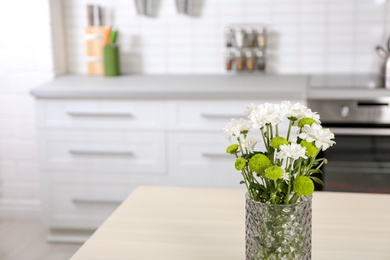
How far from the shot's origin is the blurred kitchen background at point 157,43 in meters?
4.05

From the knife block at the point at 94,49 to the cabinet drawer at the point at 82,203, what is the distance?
82 cm

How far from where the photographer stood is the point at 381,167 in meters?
3.56

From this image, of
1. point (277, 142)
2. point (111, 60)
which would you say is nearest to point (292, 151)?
point (277, 142)

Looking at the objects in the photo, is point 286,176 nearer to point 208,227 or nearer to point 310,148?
point 310,148

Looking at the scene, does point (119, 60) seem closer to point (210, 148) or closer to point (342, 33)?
point (210, 148)

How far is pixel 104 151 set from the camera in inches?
147

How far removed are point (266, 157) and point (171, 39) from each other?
9.57ft

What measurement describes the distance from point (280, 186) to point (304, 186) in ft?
0.22

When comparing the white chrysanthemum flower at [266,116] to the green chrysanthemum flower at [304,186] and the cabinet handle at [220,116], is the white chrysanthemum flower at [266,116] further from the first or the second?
the cabinet handle at [220,116]

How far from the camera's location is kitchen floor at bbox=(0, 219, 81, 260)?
12.3ft

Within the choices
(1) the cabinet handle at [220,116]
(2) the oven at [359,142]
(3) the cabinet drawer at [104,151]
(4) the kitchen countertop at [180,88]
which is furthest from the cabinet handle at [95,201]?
(2) the oven at [359,142]

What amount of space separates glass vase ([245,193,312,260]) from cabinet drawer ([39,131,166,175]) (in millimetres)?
2271

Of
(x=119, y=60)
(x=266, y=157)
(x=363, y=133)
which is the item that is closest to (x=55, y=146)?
(x=119, y=60)

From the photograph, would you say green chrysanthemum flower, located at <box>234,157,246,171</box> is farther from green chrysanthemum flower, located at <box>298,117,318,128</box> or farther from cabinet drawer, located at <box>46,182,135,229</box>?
cabinet drawer, located at <box>46,182,135,229</box>
